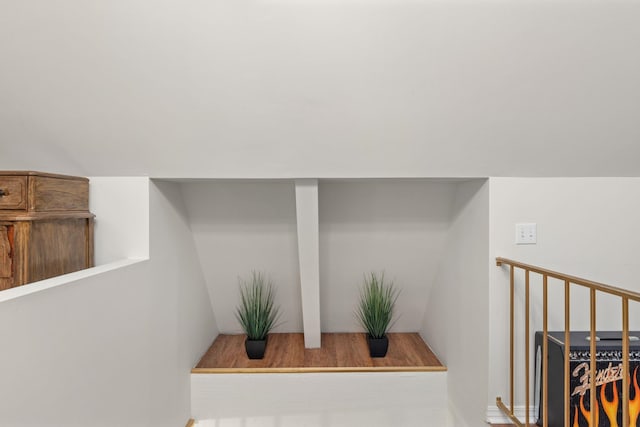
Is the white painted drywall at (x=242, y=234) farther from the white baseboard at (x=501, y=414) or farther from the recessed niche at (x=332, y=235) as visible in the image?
the white baseboard at (x=501, y=414)

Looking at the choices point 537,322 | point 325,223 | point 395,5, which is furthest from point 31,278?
point 537,322

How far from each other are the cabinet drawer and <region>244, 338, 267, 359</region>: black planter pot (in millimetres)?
1662

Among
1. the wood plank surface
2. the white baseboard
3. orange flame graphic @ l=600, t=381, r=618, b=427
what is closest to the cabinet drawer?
the wood plank surface

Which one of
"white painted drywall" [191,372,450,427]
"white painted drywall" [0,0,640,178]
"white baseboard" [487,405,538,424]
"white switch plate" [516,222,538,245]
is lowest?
"white painted drywall" [191,372,450,427]

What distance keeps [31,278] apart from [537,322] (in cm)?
255

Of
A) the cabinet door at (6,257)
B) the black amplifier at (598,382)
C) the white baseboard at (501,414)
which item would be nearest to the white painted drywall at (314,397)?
the white baseboard at (501,414)

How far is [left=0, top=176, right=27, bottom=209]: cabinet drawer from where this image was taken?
1844mm

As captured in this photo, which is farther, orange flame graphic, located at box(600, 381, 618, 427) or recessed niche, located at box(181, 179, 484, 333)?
recessed niche, located at box(181, 179, 484, 333)

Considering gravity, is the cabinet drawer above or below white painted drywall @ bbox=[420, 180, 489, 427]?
above

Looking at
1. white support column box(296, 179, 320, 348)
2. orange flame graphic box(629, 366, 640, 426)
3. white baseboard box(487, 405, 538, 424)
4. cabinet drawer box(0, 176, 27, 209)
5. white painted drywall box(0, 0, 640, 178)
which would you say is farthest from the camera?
white support column box(296, 179, 320, 348)

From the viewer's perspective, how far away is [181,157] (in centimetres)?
222

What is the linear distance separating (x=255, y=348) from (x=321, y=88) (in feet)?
6.21

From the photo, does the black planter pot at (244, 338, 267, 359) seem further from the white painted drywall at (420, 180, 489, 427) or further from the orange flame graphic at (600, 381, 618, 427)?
the orange flame graphic at (600, 381, 618, 427)

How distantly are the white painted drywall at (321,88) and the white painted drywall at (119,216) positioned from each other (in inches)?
3.3
